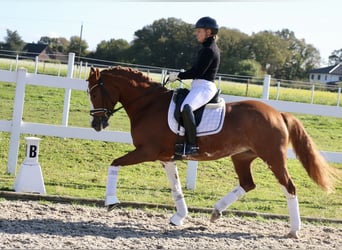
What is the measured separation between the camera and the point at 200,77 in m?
6.59

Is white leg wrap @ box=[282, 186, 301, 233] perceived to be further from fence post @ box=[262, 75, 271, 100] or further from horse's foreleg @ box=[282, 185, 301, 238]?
fence post @ box=[262, 75, 271, 100]

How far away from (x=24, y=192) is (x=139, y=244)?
2887 mm

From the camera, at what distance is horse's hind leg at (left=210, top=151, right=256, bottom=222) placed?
6.82 m

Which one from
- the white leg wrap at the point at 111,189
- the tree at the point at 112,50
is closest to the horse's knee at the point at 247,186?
the white leg wrap at the point at 111,189

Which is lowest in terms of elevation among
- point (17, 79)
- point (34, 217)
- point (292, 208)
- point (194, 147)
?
point (34, 217)

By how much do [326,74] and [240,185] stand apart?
76.7 meters

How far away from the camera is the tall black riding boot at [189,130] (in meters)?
6.39

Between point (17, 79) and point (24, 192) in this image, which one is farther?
point (17, 79)

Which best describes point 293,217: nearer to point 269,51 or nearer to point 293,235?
point 293,235

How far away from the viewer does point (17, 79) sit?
30.6 ft

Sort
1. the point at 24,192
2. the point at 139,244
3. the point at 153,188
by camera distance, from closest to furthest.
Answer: the point at 139,244, the point at 24,192, the point at 153,188

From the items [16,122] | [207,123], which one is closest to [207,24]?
[207,123]

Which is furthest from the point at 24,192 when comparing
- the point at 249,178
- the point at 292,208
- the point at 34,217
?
the point at 292,208

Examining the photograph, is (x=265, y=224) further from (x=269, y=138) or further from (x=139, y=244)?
(x=139, y=244)
